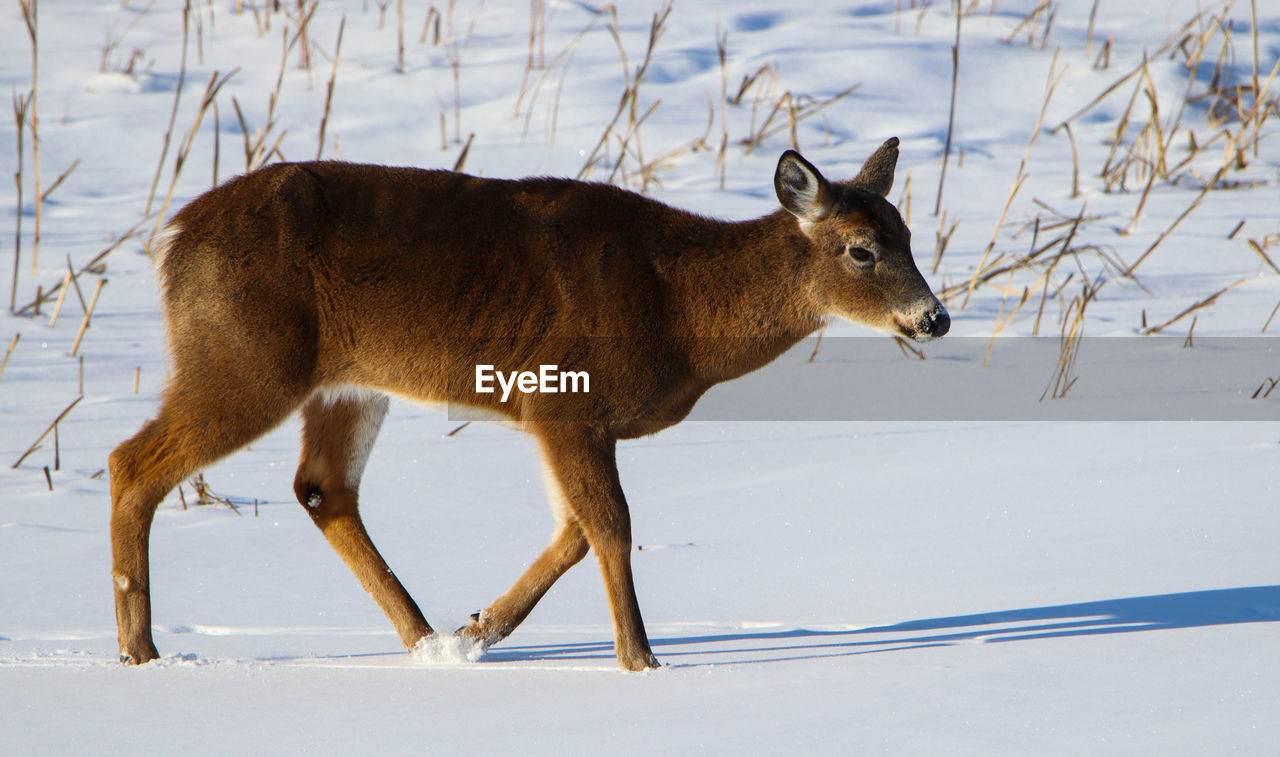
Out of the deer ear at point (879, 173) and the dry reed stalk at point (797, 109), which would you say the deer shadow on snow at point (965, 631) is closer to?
the deer ear at point (879, 173)

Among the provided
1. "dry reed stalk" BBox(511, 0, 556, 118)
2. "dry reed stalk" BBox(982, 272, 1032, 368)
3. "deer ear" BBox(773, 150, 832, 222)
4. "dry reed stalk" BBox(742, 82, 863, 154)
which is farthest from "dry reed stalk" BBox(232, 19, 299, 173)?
"dry reed stalk" BBox(982, 272, 1032, 368)

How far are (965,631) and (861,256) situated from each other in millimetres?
1359

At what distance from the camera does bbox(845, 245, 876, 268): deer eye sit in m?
5.29

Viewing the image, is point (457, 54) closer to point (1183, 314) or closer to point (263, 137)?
point (263, 137)

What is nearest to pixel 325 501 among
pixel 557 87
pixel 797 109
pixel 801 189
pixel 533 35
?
pixel 801 189

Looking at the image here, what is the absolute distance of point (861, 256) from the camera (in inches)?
208

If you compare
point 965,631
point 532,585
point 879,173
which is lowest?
point 532,585

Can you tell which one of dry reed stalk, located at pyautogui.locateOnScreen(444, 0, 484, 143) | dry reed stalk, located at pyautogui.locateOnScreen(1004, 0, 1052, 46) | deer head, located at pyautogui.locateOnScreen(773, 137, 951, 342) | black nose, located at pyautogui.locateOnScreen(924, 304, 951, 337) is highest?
deer head, located at pyautogui.locateOnScreen(773, 137, 951, 342)

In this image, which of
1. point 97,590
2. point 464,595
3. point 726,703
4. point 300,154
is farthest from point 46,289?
point 726,703

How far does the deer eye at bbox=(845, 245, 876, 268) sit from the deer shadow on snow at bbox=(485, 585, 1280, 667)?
4.12 ft

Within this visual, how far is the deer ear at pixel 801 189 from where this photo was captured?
5105mm

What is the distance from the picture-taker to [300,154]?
443 inches

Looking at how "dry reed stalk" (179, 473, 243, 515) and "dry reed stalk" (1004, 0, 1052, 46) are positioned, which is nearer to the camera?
"dry reed stalk" (179, 473, 243, 515)

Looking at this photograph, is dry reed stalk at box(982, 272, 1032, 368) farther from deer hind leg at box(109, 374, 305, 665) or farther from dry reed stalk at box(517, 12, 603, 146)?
deer hind leg at box(109, 374, 305, 665)
